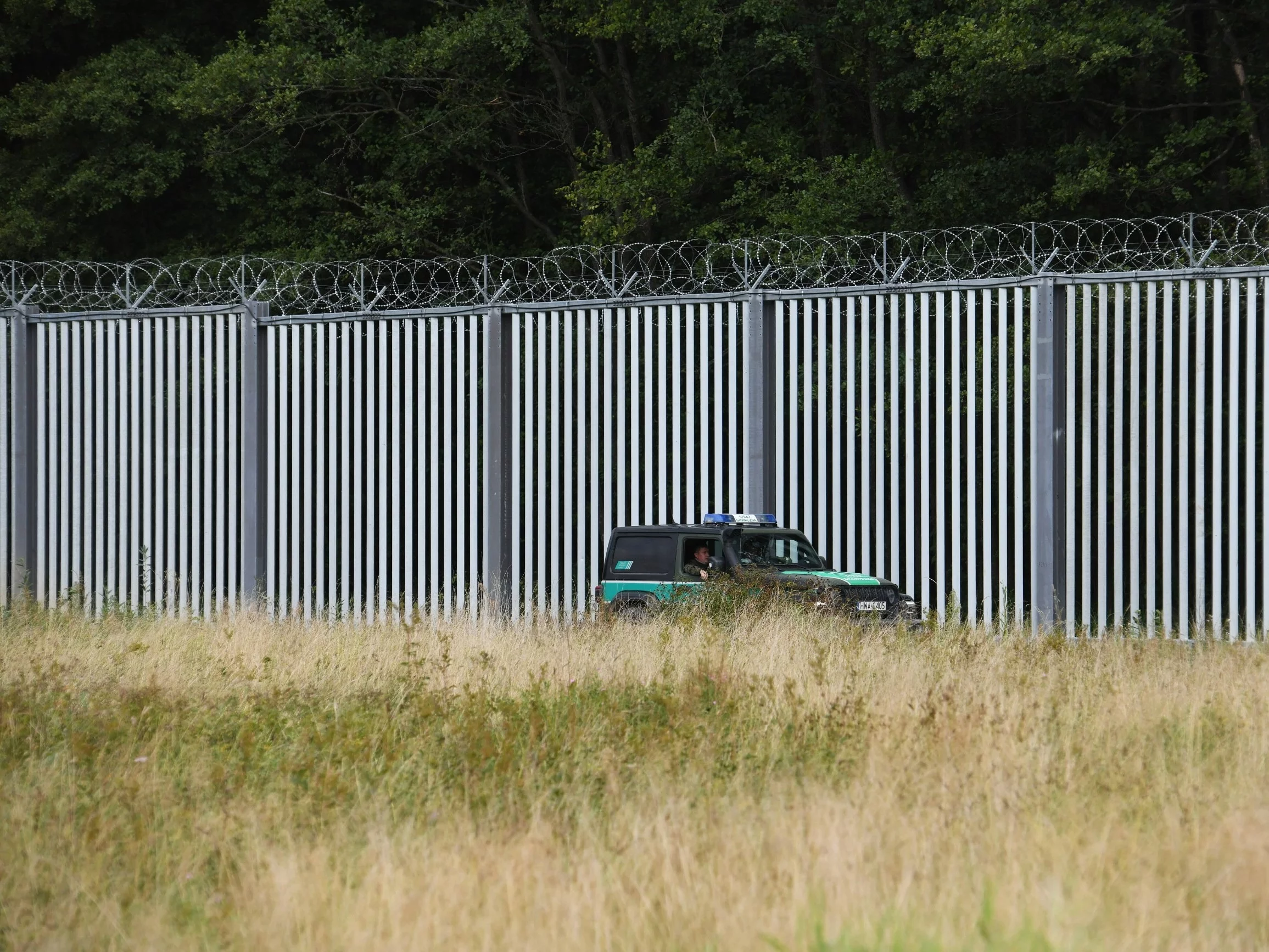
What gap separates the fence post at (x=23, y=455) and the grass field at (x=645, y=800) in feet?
21.3

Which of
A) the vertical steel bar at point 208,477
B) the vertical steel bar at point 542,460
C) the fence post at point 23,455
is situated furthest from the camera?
the fence post at point 23,455

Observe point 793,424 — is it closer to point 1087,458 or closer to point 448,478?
point 1087,458

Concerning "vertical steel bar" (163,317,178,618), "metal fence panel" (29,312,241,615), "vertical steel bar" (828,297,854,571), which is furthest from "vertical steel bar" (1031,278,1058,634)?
"vertical steel bar" (163,317,178,618)

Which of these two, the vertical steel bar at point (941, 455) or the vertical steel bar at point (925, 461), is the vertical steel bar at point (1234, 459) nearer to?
the vertical steel bar at point (941, 455)

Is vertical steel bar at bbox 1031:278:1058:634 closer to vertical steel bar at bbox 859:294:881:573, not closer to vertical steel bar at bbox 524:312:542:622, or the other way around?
vertical steel bar at bbox 859:294:881:573

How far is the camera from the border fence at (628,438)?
1278 cm

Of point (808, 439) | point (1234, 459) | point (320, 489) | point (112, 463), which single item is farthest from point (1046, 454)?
point (112, 463)

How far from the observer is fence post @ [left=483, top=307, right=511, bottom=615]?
14750 millimetres

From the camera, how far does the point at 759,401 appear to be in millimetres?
13938

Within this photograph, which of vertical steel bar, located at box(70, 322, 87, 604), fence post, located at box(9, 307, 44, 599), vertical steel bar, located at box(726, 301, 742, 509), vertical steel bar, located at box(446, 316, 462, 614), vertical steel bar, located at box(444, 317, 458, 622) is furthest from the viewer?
fence post, located at box(9, 307, 44, 599)

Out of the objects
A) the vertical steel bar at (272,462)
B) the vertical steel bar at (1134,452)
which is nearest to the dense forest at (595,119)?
the vertical steel bar at (1134,452)

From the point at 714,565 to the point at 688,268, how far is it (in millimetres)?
4941

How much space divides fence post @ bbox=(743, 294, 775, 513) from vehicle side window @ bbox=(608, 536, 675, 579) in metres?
1.17

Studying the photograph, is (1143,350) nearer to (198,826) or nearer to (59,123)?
(198,826)
